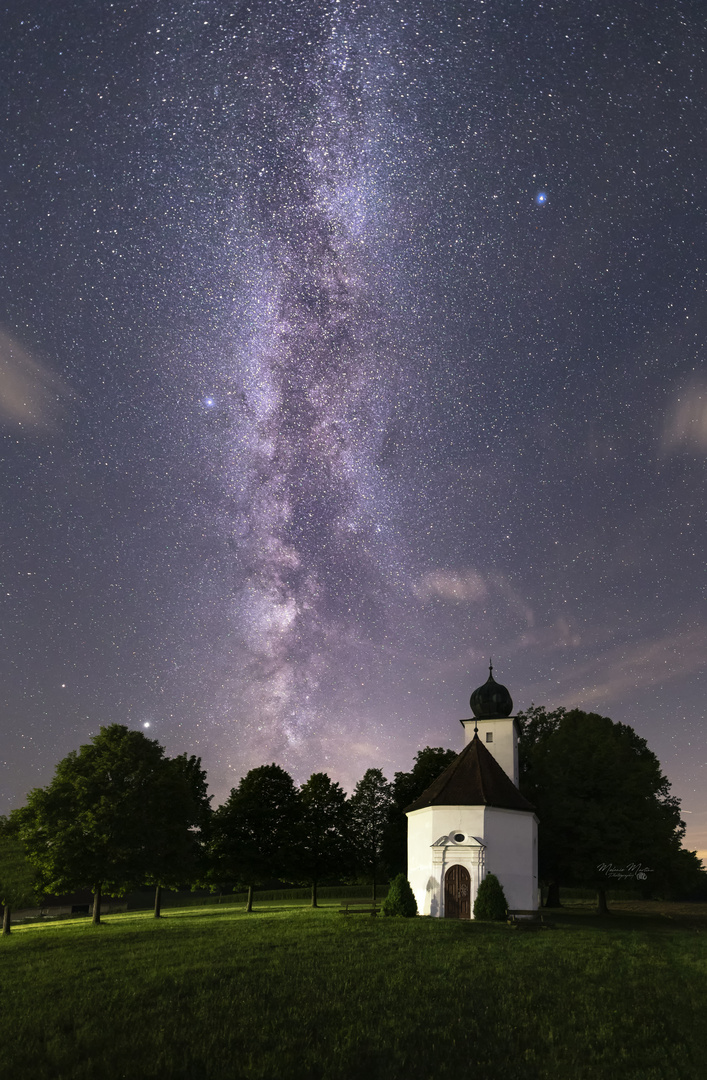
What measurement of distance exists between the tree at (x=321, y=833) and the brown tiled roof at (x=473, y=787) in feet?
53.1

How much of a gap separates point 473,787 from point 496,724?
534 inches

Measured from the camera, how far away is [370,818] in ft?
202

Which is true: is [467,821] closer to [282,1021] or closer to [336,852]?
[336,852]

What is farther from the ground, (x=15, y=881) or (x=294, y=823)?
(x=294, y=823)

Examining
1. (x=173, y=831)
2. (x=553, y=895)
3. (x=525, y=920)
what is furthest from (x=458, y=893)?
(x=553, y=895)

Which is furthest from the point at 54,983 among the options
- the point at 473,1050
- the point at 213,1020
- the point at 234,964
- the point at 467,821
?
the point at 467,821

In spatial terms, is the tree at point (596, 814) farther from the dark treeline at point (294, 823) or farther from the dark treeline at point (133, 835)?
the dark treeline at point (133, 835)

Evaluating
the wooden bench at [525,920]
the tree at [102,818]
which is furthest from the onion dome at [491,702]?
the tree at [102,818]

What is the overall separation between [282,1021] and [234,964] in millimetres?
7877

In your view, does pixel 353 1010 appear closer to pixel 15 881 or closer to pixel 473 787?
pixel 473 787

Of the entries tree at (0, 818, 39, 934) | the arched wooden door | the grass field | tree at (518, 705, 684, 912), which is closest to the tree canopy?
tree at (518, 705, 684, 912)

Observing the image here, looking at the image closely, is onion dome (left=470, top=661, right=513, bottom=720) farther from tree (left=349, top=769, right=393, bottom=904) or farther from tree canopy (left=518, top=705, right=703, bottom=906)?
tree (left=349, top=769, right=393, bottom=904)

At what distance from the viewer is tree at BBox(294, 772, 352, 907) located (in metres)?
56.0

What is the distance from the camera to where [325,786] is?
61.3 meters
